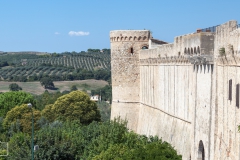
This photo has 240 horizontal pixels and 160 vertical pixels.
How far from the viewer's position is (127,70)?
136 feet

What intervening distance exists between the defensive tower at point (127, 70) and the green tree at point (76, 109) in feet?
33.2

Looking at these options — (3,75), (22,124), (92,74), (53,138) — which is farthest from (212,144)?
(3,75)

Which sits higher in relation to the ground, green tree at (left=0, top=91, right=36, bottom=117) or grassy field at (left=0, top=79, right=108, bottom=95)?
green tree at (left=0, top=91, right=36, bottom=117)

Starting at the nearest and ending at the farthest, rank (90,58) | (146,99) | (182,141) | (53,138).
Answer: (182,141), (53,138), (146,99), (90,58)

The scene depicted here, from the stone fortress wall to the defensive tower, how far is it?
0.07 metres

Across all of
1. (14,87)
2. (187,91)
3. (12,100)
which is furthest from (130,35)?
(14,87)

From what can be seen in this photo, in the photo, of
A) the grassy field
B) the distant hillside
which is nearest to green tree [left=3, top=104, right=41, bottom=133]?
the grassy field

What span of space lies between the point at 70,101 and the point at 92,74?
8299 cm

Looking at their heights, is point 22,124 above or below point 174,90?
below

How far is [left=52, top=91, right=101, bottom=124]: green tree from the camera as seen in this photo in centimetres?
5162

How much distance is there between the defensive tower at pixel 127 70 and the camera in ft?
135

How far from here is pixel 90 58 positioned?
534 ft

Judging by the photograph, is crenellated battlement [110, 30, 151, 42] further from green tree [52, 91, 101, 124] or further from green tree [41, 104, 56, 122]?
green tree [41, 104, 56, 122]

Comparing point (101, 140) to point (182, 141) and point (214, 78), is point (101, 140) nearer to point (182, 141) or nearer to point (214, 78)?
point (182, 141)
